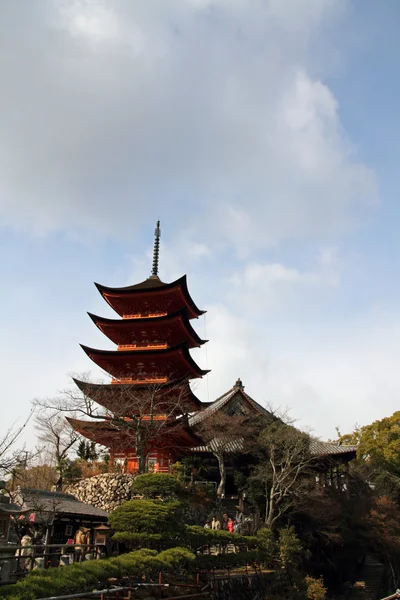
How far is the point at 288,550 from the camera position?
74.0 feet

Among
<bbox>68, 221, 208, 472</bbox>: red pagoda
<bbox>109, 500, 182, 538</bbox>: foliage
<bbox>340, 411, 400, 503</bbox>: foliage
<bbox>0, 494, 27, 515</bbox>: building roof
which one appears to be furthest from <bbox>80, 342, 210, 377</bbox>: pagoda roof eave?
<bbox>340, 411, 400, 503</bbox>: foliage

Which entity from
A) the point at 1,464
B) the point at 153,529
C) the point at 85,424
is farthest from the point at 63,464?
the point at 1,464

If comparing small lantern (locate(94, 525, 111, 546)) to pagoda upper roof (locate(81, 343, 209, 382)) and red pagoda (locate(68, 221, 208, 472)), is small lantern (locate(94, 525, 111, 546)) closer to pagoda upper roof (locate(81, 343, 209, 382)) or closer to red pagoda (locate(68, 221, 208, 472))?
red pagoda (locate(68, 221, 208, 472))

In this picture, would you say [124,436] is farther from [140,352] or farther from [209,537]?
[209,537]

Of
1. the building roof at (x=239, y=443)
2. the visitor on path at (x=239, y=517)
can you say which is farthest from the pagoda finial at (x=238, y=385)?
the visitor on path at (x=239, y=517)

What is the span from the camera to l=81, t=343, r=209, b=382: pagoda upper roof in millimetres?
29656

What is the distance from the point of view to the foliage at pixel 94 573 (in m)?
9.62

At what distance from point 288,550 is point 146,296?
17.4m

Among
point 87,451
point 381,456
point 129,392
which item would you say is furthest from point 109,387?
point 381,456

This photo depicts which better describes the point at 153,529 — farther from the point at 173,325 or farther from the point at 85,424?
the point at 173,325

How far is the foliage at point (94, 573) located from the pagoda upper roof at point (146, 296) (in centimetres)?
1812

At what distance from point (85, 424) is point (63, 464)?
2418 mm

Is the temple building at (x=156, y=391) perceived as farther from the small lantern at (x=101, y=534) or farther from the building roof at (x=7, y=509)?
the building roof at (x=7, y=509)

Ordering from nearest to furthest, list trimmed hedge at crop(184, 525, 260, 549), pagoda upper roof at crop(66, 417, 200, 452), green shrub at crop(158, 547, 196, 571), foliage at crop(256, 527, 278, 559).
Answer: green shrub at crop(158, 547, 196, 571) → trimmed hedge at crop(184, 525, 260, 549) → foliage at crop(256, 527, 278, 559) → pagoda upper roof at crop(66, 417, 200, 452)
